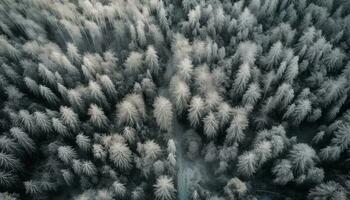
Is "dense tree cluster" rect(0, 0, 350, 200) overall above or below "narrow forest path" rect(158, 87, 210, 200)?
above

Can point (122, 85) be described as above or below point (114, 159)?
above

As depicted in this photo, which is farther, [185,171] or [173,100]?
[173,100]

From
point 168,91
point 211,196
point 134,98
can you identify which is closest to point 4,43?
point 134,98

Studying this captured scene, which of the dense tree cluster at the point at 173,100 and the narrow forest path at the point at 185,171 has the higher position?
the dense tree cluster at the point at 173,100

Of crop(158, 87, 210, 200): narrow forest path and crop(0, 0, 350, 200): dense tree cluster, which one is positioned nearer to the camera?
crop(0, 0, 350, 200): dense tree cluster

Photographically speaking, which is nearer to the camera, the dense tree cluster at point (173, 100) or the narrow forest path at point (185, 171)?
the dense tree cluster at point (173, 100)

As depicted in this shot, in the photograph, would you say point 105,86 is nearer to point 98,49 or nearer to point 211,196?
point 98,49

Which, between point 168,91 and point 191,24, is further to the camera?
point 191,24

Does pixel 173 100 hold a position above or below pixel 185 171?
above
